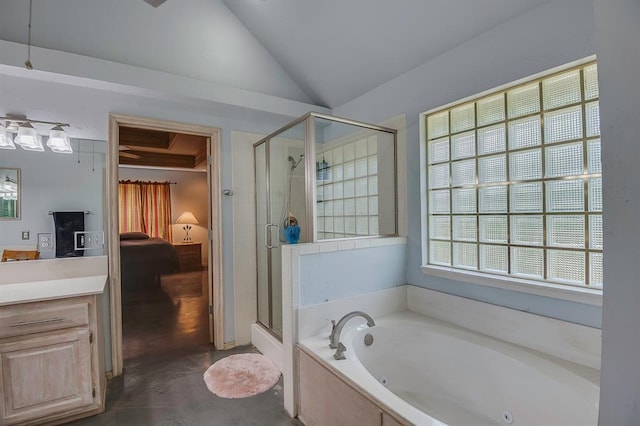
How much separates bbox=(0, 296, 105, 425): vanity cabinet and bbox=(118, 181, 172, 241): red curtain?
5.07 m

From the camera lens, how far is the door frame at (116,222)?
2445 mm

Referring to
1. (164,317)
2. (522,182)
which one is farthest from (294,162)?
(164,317)

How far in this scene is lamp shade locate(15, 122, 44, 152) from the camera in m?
2.16

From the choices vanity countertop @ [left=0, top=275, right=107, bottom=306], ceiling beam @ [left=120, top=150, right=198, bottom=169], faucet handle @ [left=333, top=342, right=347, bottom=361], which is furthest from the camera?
ceiling beam @ [left=120, top=150, right=198, bottom=169]

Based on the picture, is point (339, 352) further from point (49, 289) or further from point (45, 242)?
point (45, 242)

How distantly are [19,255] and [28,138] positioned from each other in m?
0.83

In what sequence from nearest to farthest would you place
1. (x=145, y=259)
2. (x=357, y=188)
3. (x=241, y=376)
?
1. (x=241, y=376)
2. (x=357, y=188)
3. (x=145, y=259)

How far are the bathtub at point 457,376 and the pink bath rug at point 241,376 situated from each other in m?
0.70

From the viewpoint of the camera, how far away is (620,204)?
19.9 inches

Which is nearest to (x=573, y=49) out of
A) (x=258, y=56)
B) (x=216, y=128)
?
(x=258, y=56)

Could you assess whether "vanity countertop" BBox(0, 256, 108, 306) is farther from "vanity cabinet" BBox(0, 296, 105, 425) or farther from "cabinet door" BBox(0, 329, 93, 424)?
"cabinet door" BBox(0, 329, 93, 424)

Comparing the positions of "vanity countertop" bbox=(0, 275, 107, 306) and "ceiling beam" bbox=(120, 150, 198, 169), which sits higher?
"ceiling beam" bbox=(120, 150, 198, 169)

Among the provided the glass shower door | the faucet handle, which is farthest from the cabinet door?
the faucet handle

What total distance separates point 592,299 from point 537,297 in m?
0.26
